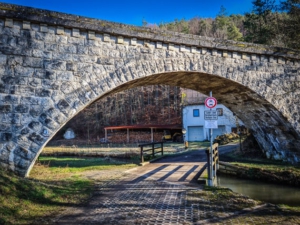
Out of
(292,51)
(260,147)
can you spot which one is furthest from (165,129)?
(292,51)

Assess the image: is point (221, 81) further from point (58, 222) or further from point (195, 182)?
point (58, 222)

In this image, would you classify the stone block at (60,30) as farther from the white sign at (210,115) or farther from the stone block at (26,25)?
the white sign at (210,115)

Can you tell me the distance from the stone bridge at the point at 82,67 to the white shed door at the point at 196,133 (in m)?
20.9

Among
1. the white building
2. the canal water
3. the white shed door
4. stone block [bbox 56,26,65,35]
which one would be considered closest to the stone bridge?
stone block [bbox 56,26,65,35]

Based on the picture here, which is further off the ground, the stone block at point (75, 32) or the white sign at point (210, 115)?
the stone block at point (75, 32)

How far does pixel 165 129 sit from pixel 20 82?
89.2 feet

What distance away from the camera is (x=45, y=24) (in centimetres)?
682

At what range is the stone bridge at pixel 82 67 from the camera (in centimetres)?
635

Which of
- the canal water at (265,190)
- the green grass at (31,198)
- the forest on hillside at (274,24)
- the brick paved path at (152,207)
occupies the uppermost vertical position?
the forest on hillside at (274,24)

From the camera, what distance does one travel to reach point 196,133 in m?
31.3

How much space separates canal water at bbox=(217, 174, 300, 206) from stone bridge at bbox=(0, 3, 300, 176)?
3.06 meters

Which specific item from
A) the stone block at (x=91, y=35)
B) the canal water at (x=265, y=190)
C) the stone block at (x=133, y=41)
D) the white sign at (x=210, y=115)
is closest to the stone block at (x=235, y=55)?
the white sign at (x=210, y=115)

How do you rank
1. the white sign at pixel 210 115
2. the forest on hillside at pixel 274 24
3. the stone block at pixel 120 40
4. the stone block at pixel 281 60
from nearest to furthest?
1. the white sign at pixel 210 115
2. the stone block at pixel 120 40
3. the stone block at pixel 281 60
4. the forest on hillside at pixel 274 24

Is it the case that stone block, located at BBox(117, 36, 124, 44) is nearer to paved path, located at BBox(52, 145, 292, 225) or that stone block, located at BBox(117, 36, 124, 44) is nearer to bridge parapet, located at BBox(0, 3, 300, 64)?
bridge parapet, located at BBox(0, 3, 300, 64)
